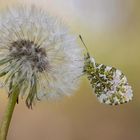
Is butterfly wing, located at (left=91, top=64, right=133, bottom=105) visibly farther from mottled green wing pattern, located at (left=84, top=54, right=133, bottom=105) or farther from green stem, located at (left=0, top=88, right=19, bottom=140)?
green stem, located at (left=0, top=88, right=19, bottom=140)

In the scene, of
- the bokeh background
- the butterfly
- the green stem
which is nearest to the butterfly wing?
the butterfly

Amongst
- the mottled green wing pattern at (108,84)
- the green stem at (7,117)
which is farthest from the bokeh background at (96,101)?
the green stem at (7,117)

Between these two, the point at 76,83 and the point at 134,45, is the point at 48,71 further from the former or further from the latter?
the point at 134,45

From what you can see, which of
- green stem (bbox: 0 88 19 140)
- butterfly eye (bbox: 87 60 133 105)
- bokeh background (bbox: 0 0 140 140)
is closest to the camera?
green stem (bbox: 0 88 19 140)

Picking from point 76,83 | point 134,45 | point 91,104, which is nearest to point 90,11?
point 134,45

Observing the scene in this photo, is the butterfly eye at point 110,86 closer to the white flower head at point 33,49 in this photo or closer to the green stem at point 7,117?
the white flower head at point 33,49

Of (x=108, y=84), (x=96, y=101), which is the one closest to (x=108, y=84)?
(x=108, y=84)

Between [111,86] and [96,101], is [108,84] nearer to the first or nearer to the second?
[111,86]
